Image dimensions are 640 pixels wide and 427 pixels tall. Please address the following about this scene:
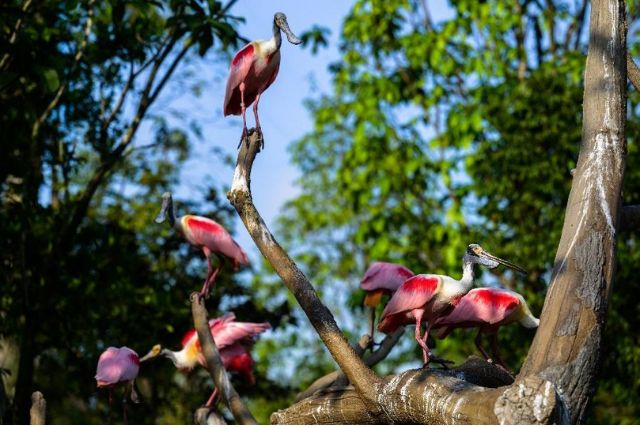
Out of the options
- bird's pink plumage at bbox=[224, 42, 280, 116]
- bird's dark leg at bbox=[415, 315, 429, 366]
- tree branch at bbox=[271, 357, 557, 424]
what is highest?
bird's pink plumage at bbox=[224, 42, 280, 116]

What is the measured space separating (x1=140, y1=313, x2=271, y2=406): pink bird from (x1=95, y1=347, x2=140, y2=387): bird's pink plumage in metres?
0.52

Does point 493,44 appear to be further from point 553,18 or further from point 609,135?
point 609,135

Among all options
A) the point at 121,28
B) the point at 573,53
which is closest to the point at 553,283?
the point at 121,28

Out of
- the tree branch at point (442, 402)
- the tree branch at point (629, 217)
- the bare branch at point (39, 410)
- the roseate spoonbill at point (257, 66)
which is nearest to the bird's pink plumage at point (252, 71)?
the roseate spoonbill at point (257, 66)

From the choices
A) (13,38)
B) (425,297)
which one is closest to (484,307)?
(425,297)

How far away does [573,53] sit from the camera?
1387 centimetres

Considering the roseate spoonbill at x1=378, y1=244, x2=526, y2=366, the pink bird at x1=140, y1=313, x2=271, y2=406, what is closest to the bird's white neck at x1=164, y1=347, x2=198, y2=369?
the pink bird at x1=140, y1=313, x2=271, y2=406

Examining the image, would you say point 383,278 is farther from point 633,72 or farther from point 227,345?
point 633,72

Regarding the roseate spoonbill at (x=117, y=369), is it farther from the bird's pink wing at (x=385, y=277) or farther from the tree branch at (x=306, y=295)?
the tree branch at (x=306, y=295)

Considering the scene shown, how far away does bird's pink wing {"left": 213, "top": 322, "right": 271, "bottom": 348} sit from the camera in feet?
23.5

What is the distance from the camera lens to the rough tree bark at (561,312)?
3.93 m

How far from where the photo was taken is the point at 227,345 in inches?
287

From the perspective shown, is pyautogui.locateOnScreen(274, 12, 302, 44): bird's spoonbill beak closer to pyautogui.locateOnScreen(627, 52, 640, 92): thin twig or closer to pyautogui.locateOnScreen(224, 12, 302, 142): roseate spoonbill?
pyautogui.locateOnScreen(224, 12, 302, 142): roseate spoonbill

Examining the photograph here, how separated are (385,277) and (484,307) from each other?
1.24 metres
